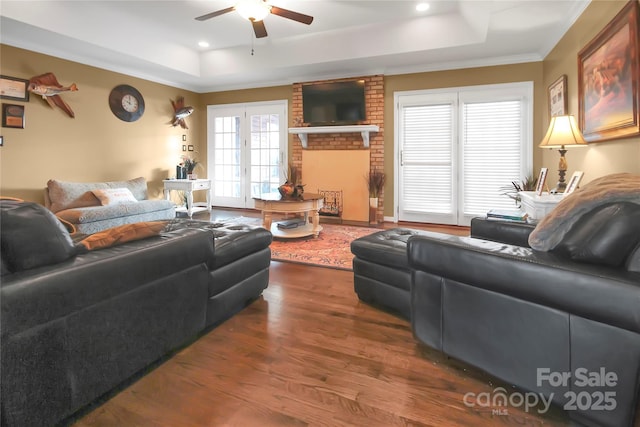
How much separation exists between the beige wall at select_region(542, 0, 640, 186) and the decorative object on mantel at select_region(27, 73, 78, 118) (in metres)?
5.98

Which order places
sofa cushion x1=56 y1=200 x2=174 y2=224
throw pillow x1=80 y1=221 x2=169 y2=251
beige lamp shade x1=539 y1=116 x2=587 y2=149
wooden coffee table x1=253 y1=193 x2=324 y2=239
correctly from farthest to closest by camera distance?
1. wooden coffee table x1=253 y1=193 x2=324 y2=239
2. sofa cushion x1=56 y1=200 x2=174 y2=224
3. beige lamp shade x1=539 y1=116 x2=587 y2=149
4. throw pillow x1=80 y1=221 x2=169 y2=251

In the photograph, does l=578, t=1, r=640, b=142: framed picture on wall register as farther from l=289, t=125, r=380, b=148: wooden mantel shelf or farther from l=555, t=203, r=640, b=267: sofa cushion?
l=289, t=125, r=380, b=148: wooden mantel shelf

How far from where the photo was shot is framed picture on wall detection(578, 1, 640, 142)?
235 centimetres

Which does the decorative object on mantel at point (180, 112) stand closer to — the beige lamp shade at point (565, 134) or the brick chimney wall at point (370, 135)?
the brick chimney wall at point (370, 135)

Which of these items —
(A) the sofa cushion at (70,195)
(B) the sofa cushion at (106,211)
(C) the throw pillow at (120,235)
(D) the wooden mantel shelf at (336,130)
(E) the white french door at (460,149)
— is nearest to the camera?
(C) the throw pillow at (120,235)

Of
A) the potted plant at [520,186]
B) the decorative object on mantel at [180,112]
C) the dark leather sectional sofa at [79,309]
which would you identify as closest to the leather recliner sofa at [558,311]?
the dark leather sectional sofa at [79,309]

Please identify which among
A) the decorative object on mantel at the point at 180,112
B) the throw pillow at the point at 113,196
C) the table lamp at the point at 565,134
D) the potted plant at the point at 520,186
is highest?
the decorative object on mantel at the point at 180,112

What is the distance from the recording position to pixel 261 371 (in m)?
1.72

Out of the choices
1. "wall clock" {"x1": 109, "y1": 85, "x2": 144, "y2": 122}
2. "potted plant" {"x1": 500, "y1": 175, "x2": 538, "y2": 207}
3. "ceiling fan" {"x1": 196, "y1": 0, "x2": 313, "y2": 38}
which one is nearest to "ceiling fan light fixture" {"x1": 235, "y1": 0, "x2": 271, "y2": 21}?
"ceiling fan" {"x1": 196, "y1": 0, "x2": 313, "y2": 38}

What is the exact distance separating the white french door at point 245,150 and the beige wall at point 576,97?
431 cm

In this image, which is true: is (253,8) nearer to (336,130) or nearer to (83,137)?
(336,130)

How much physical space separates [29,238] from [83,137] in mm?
4784

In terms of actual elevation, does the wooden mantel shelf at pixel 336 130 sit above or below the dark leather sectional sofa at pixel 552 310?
above

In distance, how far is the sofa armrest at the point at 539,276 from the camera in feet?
3.75
